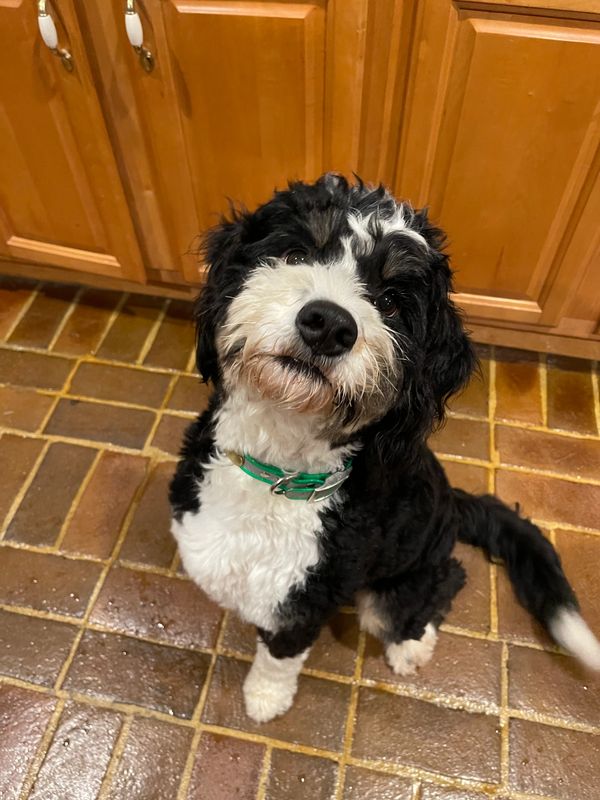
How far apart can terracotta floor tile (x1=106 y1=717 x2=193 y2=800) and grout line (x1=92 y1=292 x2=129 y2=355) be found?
119 centimetres

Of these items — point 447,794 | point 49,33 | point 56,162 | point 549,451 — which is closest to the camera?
point 447,794

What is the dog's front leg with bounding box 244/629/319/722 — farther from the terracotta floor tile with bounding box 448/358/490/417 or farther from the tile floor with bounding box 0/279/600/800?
the terracotta floor tile with bounding box 448/358/490/417

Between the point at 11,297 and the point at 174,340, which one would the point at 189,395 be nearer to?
the point at 174,340

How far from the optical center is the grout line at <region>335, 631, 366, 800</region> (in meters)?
1.31

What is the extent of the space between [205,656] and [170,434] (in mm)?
663

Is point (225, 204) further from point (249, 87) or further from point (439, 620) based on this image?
point (439, 620)

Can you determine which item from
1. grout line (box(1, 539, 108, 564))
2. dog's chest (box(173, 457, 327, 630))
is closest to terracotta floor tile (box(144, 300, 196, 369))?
grout line (box(1, 539, 108, 564))

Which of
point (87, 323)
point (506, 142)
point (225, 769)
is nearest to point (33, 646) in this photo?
point (225, 769)

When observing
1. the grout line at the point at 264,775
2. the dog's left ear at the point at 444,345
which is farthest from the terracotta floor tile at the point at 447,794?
the dog's left ear at the point at 444,345

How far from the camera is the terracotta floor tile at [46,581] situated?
153 centimetres

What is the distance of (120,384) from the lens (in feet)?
6.50

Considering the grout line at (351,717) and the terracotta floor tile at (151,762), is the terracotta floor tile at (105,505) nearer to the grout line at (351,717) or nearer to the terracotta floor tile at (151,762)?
the terracotta floor tile at (151,762)

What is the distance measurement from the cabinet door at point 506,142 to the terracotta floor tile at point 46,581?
1307mm

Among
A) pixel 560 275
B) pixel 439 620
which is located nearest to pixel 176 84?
pixel 560 275
